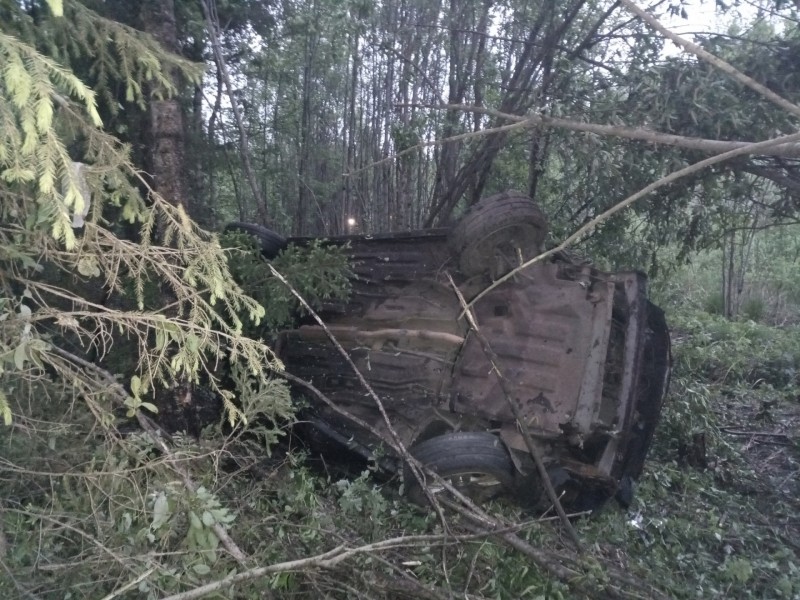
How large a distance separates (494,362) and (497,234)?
1.08 metres

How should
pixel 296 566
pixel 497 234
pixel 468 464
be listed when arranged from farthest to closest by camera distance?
pixel 497 234
pixel 468 464
pixel 296 566

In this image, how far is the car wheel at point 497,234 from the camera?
4469mm

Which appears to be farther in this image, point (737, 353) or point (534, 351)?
point (737, 353)

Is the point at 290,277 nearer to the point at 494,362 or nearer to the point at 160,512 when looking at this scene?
the point at 494,362

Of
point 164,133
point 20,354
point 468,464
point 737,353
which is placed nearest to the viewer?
point 20,354

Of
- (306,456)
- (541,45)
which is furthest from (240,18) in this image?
(306,456)

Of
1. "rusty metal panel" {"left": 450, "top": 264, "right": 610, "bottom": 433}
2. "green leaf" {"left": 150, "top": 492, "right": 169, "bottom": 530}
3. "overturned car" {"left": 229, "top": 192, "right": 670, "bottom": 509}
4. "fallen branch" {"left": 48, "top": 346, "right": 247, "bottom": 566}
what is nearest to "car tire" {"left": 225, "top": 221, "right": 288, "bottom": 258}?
"overturned car" {"left": 229, "top": 192, "right": 670, "bottom": 509}

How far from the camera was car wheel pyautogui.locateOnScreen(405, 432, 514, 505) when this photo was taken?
3.67 meters

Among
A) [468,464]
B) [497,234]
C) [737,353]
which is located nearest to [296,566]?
[468,464]

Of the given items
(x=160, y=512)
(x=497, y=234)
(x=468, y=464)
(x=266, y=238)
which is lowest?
(x=468, y=464)

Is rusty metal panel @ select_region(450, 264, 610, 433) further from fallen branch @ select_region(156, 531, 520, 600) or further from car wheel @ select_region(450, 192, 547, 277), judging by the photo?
fallen branch @ select_region(156, 531, 520, 600)

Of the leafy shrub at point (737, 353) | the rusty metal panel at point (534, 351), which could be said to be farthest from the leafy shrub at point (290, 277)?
the leafy shrub at point (737, 353)

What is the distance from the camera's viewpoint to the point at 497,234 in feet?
14.9

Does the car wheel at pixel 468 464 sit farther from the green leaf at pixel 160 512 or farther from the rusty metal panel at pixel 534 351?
the green leaf at pixel 160 512
